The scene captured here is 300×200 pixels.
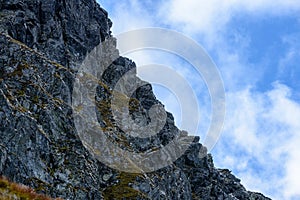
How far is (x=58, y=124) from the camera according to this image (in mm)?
74750

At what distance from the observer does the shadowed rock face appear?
208ft

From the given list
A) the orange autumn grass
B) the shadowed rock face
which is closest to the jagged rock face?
the shadowed rock face

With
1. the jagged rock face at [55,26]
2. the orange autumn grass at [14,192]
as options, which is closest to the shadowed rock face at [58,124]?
the jagged rock face at [55,26]

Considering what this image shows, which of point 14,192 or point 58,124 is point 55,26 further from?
point 14,192

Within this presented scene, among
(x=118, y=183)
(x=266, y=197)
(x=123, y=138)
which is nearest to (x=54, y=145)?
(x=118, y=183)

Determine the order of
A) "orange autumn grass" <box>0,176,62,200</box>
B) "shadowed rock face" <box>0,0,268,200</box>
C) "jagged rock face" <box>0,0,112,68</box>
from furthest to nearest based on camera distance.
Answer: "jagged rock face" <box>0,0,112,68</box>, "shadowed rock face" <box>0,0,268,200</box>, "orange autumn grass" <box>0,176,62,200</box>

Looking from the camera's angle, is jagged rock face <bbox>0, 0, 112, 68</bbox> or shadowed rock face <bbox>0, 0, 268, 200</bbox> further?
jagged rock face <bbox>0, 0, 112, 68</bbox>

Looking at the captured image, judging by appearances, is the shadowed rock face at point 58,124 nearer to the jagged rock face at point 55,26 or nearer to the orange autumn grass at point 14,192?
the jagged rock face at point 55,26

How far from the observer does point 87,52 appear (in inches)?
5128

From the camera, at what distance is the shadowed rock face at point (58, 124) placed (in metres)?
63.3

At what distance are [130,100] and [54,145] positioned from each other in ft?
158

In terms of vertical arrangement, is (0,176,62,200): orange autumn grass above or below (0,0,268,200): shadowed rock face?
below

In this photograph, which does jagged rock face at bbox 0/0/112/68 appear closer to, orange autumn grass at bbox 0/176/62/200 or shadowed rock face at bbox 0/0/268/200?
shadowed rock face at bbox 0/0/268/200

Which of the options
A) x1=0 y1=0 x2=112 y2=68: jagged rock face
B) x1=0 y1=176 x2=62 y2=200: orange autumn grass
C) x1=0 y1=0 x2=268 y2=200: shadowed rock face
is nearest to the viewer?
x1=0 y1=176 x2=62 y2=200: orange autumn grass
